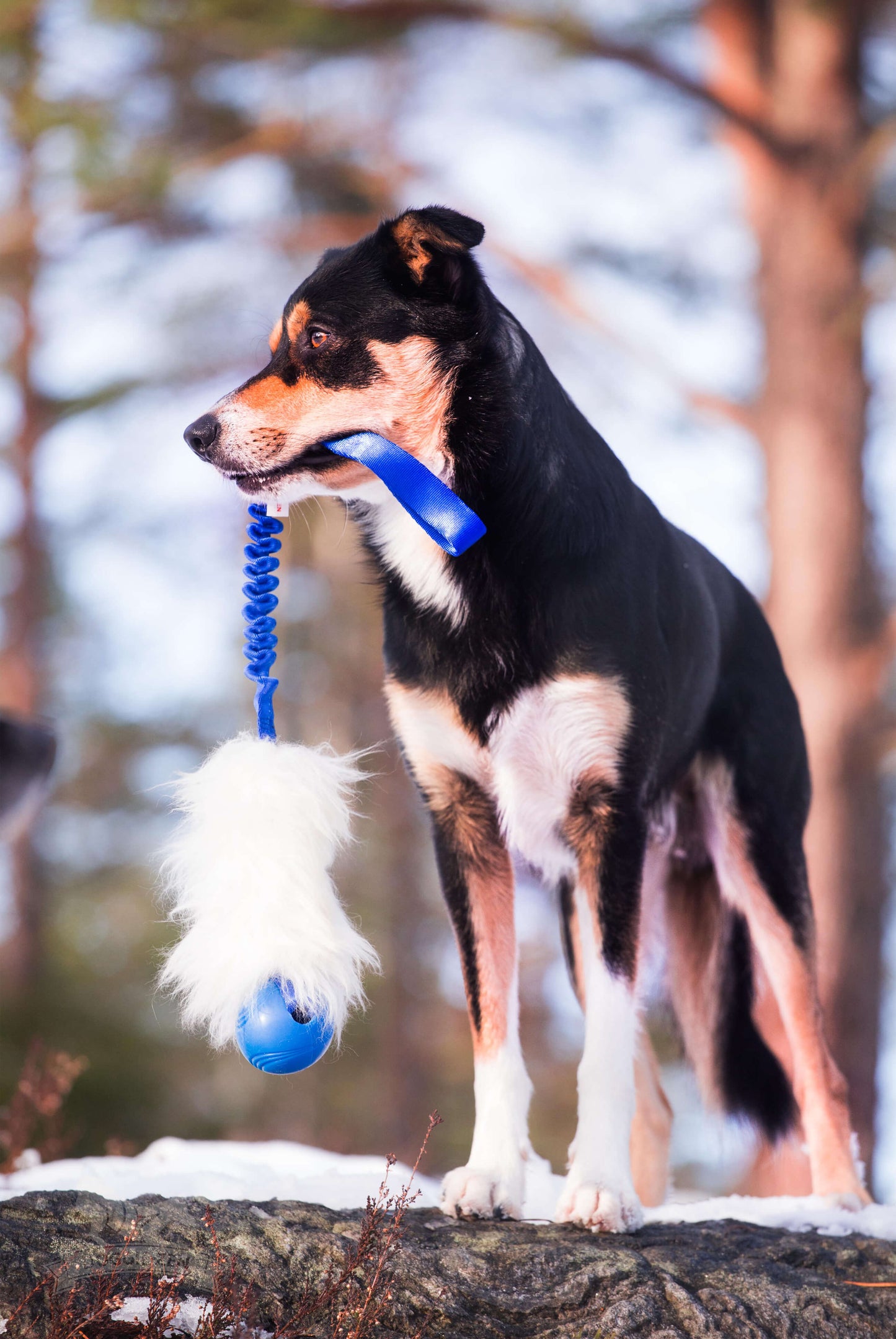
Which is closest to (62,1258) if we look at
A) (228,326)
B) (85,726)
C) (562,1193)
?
(562,1193)

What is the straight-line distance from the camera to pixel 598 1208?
111 inches

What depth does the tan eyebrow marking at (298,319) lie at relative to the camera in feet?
9.53

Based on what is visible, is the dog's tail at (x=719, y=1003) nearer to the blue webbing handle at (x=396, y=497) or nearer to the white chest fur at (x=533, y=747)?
the white chest fur at (x=533, y=747)

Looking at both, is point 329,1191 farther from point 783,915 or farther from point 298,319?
point 298,319

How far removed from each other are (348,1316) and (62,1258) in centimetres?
56

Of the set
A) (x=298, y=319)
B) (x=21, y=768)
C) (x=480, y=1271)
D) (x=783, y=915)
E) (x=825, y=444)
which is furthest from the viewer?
(x=825, y=444)

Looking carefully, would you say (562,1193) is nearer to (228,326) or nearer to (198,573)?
(228,326)

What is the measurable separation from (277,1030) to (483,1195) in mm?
793

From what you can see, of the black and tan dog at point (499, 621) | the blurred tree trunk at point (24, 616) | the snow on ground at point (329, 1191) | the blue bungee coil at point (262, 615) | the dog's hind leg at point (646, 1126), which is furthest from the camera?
the blurred tree trunk at point (24, 616)

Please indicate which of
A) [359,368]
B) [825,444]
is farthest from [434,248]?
[825,444]

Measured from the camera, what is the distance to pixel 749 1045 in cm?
384

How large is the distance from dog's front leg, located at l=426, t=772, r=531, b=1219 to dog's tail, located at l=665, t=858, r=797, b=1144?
0.95 metres

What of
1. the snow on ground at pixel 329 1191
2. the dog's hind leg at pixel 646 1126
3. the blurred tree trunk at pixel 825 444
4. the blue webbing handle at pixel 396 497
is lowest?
the snow on ground at pixel 329 1191

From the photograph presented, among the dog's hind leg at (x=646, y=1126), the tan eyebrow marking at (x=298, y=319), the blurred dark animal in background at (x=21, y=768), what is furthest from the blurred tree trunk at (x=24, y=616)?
the blurred dark animal in background at (x=21, y=768)
